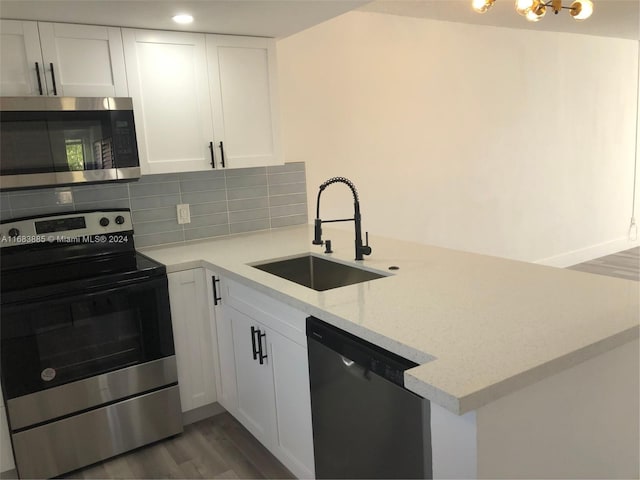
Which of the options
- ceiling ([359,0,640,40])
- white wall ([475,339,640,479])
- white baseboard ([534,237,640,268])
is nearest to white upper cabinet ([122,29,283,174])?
ceiling ([359,0,640,40])

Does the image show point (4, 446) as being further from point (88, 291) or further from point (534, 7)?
point (534, 7)

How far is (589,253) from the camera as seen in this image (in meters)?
5.81

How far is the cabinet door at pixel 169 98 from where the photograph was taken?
252 cm

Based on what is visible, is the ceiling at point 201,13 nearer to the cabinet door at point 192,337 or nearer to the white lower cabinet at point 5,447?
the cabinet door at point 192,337

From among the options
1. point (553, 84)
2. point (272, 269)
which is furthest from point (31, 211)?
point (553, 84)

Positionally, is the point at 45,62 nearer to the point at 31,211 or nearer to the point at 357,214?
the point at 31,211

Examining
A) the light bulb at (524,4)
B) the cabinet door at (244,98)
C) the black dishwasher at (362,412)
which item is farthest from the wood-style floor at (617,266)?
the black dishwasher at (362,412)

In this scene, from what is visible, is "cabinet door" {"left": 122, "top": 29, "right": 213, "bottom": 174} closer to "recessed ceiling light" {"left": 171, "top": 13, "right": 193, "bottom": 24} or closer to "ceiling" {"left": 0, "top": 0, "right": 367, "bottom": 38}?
"ceiling" {"left": 0, "top": 0, "right": 367, "bottom": 38}

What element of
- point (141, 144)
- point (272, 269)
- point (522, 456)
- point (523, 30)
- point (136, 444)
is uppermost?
point (523, 30)

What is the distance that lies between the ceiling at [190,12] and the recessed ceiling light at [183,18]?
1.0 inches

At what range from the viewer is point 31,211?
2518 mm

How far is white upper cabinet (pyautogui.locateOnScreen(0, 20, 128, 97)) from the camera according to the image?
2.21m

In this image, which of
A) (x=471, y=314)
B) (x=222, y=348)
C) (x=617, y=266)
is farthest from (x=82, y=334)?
(x=617, y=266)

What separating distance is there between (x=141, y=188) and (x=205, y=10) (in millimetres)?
1027
